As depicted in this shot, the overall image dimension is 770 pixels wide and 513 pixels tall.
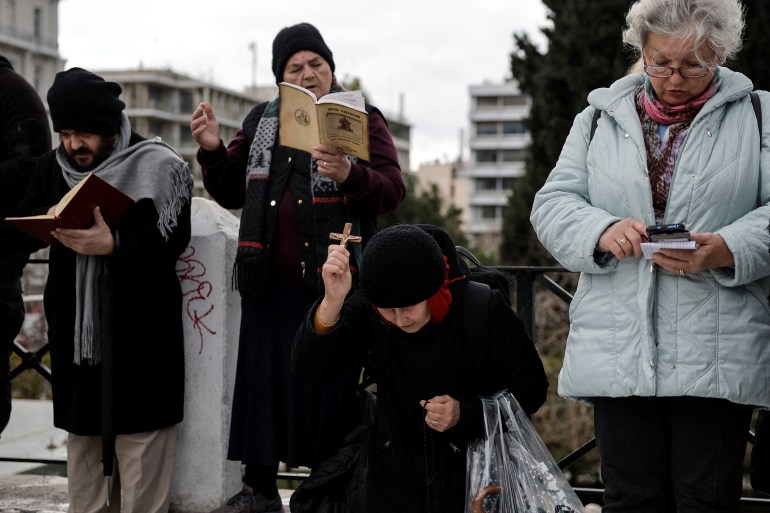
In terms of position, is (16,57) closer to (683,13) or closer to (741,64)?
(741,64)

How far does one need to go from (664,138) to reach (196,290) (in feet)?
7.19

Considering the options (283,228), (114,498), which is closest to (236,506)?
(114,498)

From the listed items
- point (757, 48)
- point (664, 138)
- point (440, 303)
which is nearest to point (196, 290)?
point (440, 303)

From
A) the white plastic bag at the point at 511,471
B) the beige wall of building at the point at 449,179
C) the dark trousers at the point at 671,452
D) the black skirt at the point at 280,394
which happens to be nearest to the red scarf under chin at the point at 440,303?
the white plastic bag at the point at 511,471

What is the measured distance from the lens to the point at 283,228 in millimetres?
3586

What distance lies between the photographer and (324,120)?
316 centimetres

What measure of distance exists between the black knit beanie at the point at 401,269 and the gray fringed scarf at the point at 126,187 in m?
1.13

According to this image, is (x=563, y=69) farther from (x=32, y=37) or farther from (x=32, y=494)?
(x=32, y=37)

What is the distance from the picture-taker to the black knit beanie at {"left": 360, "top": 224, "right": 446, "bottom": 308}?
9.05 feet

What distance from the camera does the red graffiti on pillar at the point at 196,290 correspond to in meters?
4.03

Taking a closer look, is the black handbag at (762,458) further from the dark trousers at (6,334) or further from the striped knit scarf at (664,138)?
the dark trousers at (6,334)

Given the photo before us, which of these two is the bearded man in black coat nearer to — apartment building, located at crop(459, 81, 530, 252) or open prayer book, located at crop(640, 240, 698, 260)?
open prayer book, located at crop(640, 240, 698, 260)

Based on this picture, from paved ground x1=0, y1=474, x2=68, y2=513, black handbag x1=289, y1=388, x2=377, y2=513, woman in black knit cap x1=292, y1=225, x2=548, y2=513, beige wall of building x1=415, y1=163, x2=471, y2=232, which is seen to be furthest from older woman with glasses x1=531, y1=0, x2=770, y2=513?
beige wall of building x1=415, y1=163, x2=471, y2=232

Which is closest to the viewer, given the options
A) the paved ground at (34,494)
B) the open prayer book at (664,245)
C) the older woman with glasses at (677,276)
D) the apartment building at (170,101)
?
the open prayer book at (664,245)
